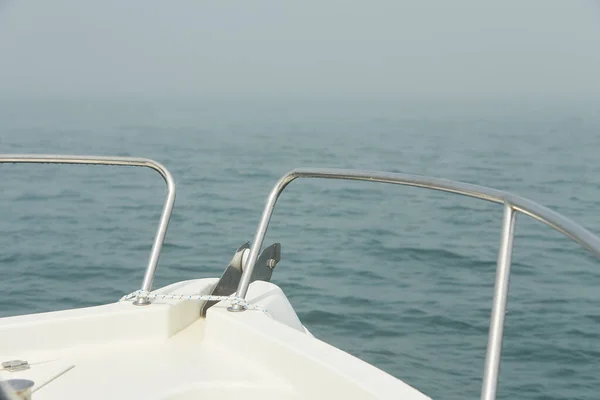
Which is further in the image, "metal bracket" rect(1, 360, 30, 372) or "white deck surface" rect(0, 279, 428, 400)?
"metal bracket" rect(1, 360, 30, 372)

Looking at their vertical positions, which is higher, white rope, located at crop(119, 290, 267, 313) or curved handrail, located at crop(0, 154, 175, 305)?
curved handrail, located at crop(0, 154, 175, 305)

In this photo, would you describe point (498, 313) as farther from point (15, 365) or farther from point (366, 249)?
point (366, 249)

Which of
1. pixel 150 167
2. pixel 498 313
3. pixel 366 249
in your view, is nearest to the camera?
pixel 498 313

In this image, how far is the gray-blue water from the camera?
6.71m

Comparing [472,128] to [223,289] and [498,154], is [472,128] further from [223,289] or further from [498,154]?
[223,289]

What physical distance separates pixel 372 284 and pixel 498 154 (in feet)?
42.3

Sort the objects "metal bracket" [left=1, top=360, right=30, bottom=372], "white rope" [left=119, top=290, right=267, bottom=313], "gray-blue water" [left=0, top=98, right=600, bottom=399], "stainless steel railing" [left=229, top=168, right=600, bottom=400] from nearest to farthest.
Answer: "stainless steel railing" [left=229, top=168, right=600, bottom=400], "metal bracket" [left=1, top=360, right=30, bottom=372], "white rope" [left=119, top=290, right=267, bottom=313], "gray-blue water" [left=0, top=98, right=600, bottom=399]

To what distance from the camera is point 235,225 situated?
1171 centimetres

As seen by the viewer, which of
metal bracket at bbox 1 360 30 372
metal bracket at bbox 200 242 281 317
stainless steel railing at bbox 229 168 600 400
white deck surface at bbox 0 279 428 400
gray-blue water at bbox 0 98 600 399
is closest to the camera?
stainless steel railing at bbox 229 168 600 400

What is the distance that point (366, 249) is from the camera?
1049 cm

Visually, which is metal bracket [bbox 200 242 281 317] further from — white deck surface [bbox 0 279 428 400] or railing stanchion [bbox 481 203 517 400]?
railing stanchion [bbox 481 203 517 400]

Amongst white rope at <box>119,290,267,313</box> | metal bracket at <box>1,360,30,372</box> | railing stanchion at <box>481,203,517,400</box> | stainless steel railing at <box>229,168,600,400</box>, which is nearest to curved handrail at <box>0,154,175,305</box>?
white rope at <box>119,290,267,313</box>

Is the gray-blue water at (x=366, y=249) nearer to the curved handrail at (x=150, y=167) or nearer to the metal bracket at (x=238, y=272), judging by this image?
the metal bracket at (x=238, y=272)

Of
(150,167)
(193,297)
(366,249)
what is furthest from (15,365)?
(366,249)
